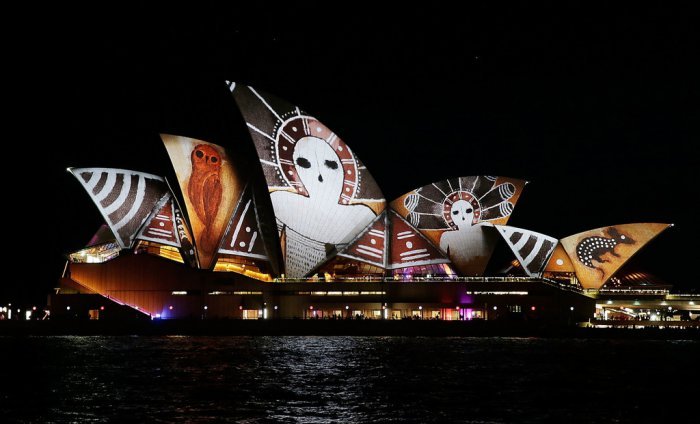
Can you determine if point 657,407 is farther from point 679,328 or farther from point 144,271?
point 144,271

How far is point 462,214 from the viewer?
7344cm

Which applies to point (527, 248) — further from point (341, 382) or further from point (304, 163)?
point (341, 382)

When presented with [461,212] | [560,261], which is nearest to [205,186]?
[461,212]

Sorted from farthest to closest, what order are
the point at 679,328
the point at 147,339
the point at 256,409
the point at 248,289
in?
Answer: the point at 248,289
the point at 679,328
the point at 147,339
the point at 256,409

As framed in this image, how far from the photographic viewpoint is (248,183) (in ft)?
227

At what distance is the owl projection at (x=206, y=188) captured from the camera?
217 feet

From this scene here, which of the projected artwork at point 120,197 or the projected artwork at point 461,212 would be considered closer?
the projected artwork at point 120,197

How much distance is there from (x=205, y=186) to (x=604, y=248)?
107ft

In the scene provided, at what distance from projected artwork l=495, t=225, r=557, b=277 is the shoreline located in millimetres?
6844

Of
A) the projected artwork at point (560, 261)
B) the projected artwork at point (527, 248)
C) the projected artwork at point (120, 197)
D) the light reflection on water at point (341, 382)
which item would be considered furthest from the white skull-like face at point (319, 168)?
the light reflection on water at point (341, 382)

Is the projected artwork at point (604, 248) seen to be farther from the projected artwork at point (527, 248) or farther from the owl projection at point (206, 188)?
the owl projection at point (206, 188)

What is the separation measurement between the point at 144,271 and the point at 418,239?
852 inches

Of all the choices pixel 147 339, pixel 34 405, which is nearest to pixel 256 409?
pixel 34 405

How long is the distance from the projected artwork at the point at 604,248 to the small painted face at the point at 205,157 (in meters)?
29.3
